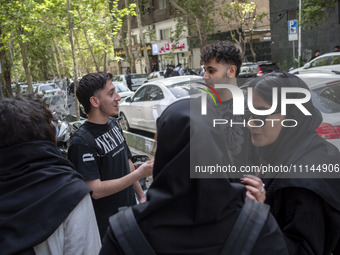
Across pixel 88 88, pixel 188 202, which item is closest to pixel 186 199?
pixel 188 202

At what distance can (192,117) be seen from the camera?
1187 millimetres

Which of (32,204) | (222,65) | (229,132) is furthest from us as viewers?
(222,65)

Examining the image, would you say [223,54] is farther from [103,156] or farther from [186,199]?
[186,199]

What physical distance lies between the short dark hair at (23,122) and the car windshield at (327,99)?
4.41m

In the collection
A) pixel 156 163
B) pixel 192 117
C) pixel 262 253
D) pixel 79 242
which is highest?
pixel 192 117

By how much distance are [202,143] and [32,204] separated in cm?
87

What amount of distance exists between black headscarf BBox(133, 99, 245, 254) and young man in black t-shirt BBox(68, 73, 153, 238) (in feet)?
2.89

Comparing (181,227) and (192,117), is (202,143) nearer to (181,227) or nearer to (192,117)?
(192,117)

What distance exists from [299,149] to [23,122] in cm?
135

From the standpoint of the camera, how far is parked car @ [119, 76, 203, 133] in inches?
336

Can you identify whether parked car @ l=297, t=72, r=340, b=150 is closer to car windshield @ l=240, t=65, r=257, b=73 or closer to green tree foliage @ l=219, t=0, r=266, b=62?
car windshield @ l=240, t=65, r=257, b=73

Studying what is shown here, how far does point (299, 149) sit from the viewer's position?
5.28ft

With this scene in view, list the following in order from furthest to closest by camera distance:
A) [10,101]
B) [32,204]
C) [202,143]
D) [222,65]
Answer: [222,65], [10,101], [32,204], [202,143]

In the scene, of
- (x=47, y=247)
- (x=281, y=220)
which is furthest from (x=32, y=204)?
(x=281, y=220)
